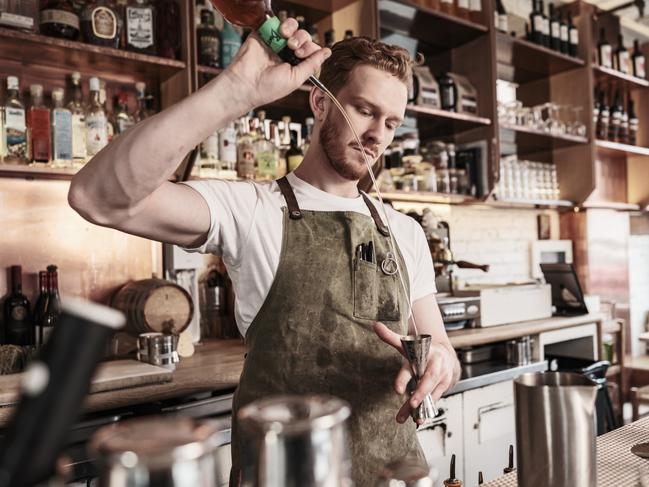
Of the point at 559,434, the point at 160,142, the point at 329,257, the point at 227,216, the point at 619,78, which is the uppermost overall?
the point at 619,78

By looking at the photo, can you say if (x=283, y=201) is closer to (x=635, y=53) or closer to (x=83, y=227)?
(x=83, y=227)

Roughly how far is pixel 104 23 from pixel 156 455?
93.2 inches

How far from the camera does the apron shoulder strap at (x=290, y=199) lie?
1491 millimetres

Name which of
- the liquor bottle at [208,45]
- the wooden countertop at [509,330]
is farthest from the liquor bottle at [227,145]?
the wooden countertop at [509,330]

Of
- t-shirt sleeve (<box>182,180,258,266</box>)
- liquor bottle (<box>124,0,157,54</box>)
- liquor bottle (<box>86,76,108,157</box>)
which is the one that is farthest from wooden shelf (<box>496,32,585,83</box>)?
t-shirt sleeve (<box>182,180,258,266</box>)

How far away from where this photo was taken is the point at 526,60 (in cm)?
417

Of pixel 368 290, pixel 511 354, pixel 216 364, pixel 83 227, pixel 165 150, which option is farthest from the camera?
pixel 511 354


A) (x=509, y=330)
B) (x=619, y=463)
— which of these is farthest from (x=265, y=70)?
(x=509, y=330)

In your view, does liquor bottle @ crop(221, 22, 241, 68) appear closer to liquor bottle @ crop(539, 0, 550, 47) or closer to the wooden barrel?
the wooden barrel

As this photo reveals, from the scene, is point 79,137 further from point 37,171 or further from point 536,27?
point 536,27

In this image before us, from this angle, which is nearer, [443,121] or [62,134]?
[62,134]

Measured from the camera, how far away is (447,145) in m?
3.55

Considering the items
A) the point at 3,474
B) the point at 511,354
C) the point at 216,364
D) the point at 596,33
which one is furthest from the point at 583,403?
the point at 596,33

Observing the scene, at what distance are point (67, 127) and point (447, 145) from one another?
2141 mm
